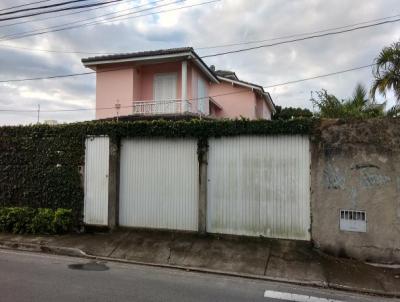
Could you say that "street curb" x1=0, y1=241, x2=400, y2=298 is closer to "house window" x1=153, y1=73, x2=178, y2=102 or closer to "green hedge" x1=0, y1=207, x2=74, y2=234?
"green hedge" x1=0, y1=207, x2=74, y2=234

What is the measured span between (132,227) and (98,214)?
3.41 feet

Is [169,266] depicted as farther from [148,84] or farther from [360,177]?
[148,84]

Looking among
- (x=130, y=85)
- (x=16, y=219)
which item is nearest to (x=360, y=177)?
(x=16, y=219)

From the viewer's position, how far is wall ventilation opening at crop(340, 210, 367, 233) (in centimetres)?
860

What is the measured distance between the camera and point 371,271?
25.9 ft

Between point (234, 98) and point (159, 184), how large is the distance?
1682 cm

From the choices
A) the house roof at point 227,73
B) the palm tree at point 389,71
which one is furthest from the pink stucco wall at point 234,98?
the palm tree at point 389,71

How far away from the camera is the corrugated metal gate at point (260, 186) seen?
30.4 ft

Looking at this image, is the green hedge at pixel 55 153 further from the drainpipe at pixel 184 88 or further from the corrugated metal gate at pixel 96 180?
the drainpipe at pixel 184 88

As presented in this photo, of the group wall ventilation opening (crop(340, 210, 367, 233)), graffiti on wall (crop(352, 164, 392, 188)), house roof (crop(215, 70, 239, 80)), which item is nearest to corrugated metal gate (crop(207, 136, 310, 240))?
wall ventilation opening (crop(340, 210, 367, 233))

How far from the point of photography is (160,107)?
19.2 m

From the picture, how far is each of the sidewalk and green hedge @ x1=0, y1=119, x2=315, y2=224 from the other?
4.22ft

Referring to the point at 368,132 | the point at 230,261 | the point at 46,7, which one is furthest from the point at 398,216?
the point at 46,7

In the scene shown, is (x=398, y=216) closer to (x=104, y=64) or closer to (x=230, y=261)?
(x=230, y=261)
